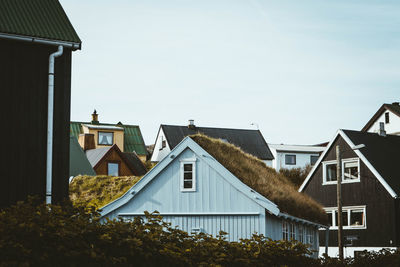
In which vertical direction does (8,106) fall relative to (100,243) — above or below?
above

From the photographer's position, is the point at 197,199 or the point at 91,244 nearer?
the point at 91,244

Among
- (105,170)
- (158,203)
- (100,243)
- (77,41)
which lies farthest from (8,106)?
(105,170)

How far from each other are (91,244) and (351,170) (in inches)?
1469

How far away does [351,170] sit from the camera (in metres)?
42.3

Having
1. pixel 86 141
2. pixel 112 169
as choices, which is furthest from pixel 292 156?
pixel 112 169

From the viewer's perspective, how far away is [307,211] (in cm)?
2555

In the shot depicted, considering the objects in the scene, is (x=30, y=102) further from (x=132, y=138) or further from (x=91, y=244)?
(x=132, y=138)

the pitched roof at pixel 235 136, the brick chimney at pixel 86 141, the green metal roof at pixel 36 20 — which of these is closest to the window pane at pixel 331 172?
the brick chimney at pixel 86 141

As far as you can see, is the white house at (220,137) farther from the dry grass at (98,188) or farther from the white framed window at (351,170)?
the dry grass at (98,188)

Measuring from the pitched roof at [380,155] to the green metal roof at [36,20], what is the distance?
1118 inches

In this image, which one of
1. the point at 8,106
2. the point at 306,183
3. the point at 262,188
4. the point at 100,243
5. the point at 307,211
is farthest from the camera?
the point at 306,183

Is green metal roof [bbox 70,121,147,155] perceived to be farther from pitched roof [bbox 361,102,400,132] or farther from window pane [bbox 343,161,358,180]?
window pane [bbox 343,161,358,180]

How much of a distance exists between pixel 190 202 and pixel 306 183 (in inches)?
876

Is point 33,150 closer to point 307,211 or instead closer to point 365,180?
point 307,211
